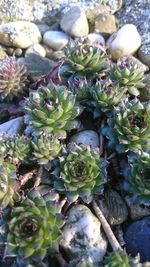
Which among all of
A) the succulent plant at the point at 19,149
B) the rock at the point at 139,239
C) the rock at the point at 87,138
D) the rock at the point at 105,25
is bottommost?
the rock at the point at 139,239

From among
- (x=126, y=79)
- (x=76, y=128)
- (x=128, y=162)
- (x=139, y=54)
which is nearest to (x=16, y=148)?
(x=76, y=128)

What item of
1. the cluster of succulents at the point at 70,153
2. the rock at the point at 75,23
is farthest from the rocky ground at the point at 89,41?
the cluster of succulents at the point at 70,153

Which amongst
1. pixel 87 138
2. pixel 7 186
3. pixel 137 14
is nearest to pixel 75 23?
pixel 137 14

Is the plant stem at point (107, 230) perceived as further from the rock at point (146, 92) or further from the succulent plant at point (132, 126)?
the rock at point (146, 92)

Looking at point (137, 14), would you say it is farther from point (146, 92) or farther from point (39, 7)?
point (146, 92)

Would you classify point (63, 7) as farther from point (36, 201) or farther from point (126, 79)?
point (36, 201)
